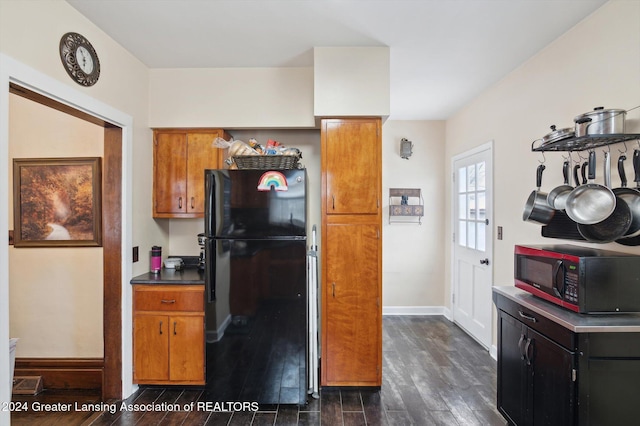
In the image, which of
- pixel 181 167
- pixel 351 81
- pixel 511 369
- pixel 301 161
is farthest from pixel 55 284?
pixel 511 369

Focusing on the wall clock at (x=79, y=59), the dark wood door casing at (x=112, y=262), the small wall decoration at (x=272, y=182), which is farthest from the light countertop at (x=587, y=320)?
the wall clock at (x=79, y=59)

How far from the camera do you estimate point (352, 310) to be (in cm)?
234

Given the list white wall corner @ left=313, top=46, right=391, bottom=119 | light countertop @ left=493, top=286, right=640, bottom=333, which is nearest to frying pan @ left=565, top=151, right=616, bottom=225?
light countertop @ left=493, top=286, right=640, bottom=333

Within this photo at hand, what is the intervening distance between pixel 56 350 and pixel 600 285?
382cm

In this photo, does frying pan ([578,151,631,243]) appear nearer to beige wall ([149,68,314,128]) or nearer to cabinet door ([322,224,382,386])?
cabinet door ([322,224,382,386])

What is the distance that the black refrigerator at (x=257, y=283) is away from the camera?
215 centimetres

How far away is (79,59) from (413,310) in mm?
4269

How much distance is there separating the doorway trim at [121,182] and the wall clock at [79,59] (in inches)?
4.4

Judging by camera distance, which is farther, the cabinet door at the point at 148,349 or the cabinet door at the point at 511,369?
the cabinet door at the point at 148,349

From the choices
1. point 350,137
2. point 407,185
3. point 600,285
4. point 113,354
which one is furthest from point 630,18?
point 113,354

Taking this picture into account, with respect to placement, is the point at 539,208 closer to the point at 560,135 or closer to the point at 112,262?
the point at 560,135

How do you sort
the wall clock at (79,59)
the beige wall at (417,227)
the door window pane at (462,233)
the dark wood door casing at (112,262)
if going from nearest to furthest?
the wall clock at (79,59) → the dark wood door casing at (112,262) → the door window pane at (462,233) → the beige wall at (417,227)

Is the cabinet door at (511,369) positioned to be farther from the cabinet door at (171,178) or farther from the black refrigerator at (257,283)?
the cabinet door at (171,178)

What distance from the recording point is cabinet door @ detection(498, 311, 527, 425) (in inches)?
68.4
